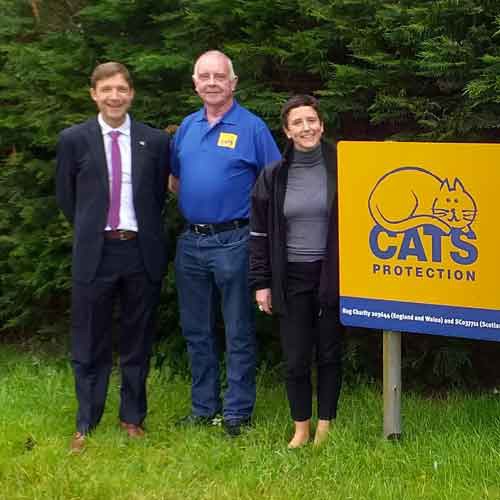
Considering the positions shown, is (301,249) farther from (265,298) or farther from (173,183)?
(173,183)

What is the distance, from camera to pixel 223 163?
16.5ft

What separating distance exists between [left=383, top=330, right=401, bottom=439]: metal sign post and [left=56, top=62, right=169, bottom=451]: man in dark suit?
1333 millimetres

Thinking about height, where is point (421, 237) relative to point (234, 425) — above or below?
above

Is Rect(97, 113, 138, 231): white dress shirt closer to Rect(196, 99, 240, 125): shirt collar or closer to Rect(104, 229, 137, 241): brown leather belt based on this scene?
Rect(104, 229, 137, 241): brown leather belt

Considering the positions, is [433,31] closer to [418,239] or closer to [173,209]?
[418,239]

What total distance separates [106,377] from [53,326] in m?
2.09

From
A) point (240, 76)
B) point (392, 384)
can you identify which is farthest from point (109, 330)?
point (240, 76)

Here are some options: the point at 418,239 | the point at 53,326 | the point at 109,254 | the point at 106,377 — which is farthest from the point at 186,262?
the point at 53,326

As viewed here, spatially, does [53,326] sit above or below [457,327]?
below

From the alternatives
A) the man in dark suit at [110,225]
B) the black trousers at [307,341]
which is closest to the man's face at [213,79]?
the man in dark suit at [110,225]

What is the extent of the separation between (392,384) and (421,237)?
0.82 m

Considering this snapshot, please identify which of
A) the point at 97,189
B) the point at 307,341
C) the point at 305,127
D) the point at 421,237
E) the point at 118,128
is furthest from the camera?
the point at 118,128

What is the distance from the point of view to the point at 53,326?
23.8ft

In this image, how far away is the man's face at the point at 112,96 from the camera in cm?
501
